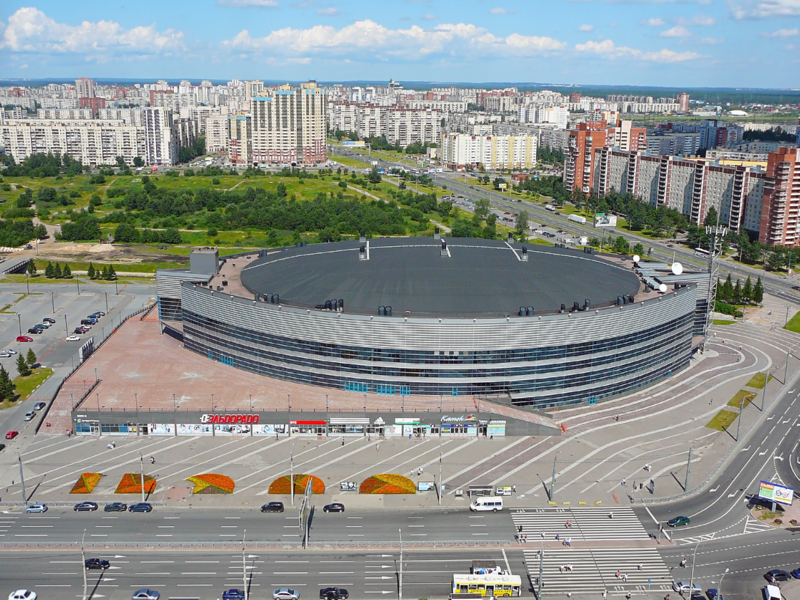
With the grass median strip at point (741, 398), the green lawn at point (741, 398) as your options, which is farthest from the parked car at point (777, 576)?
the grass median strip at point (741, 398)

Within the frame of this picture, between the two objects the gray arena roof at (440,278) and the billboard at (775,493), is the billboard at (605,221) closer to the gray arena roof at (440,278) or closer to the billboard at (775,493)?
the gray arena roof at (440,278)

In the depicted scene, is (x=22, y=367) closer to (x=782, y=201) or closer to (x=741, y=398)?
(x=741, y=398)

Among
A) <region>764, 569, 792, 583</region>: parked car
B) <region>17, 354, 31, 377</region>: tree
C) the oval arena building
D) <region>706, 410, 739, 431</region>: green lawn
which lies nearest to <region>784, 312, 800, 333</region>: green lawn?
the oval arena building

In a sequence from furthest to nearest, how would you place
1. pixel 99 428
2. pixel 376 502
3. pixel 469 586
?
pixel 99 428, pixel 376 502, pixel 469 586

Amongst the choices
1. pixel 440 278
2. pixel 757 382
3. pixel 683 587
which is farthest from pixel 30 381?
pixel 757 382

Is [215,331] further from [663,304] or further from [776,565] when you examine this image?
[776,565]

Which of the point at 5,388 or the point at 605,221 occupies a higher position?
the point at 605,221

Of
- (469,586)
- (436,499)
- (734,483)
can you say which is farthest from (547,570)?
(734,483)
